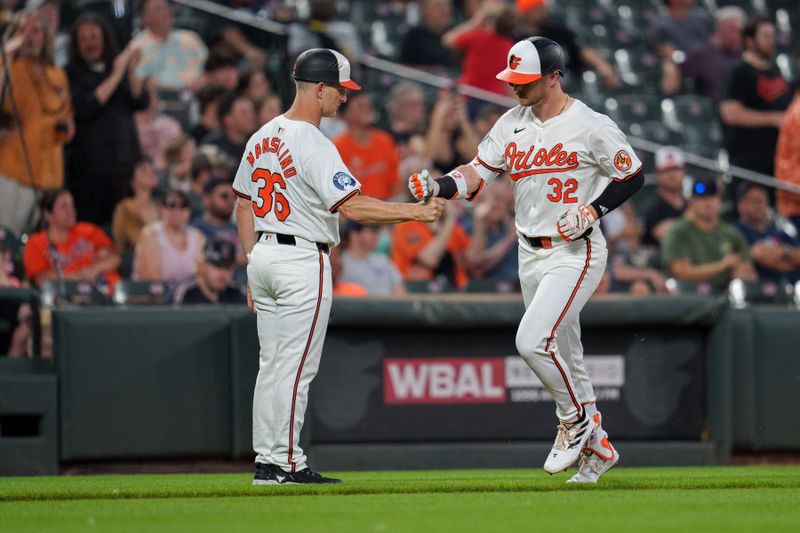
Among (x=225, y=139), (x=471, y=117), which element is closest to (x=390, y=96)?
(x=471, y=117)

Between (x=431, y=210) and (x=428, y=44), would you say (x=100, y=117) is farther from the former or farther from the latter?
(x=431, y=210)

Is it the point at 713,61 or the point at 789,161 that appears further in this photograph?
the point at 713,61

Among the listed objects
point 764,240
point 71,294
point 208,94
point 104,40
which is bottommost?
point 71,294

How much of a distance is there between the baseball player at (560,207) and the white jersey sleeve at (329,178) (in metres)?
0.41

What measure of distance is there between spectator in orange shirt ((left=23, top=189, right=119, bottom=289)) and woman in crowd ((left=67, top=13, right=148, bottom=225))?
0.39 meters

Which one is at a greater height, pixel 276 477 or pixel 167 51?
pixel 167 51

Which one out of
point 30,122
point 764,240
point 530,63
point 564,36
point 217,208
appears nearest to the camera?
point 530,63

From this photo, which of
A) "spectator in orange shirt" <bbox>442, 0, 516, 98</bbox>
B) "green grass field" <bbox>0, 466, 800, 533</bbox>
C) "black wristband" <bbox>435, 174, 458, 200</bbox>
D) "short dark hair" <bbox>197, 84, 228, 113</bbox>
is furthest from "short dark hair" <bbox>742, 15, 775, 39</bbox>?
"black wristband" <bbox>435, 174, 458, 200</bbox>

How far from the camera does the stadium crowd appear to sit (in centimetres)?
980

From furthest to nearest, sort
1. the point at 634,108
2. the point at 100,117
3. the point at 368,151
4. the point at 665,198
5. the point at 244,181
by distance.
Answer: the point at 634,108 < the point at 665,198 < the point at 368,151 < the point at 100,117 < the point at 244,181

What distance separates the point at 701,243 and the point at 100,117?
482 cm

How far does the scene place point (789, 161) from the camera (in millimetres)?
12227

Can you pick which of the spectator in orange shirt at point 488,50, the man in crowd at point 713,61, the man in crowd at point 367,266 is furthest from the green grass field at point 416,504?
the man in crowd at point 713,61

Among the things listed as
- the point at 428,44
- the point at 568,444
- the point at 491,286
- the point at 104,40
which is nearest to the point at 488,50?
the point at 428,44
